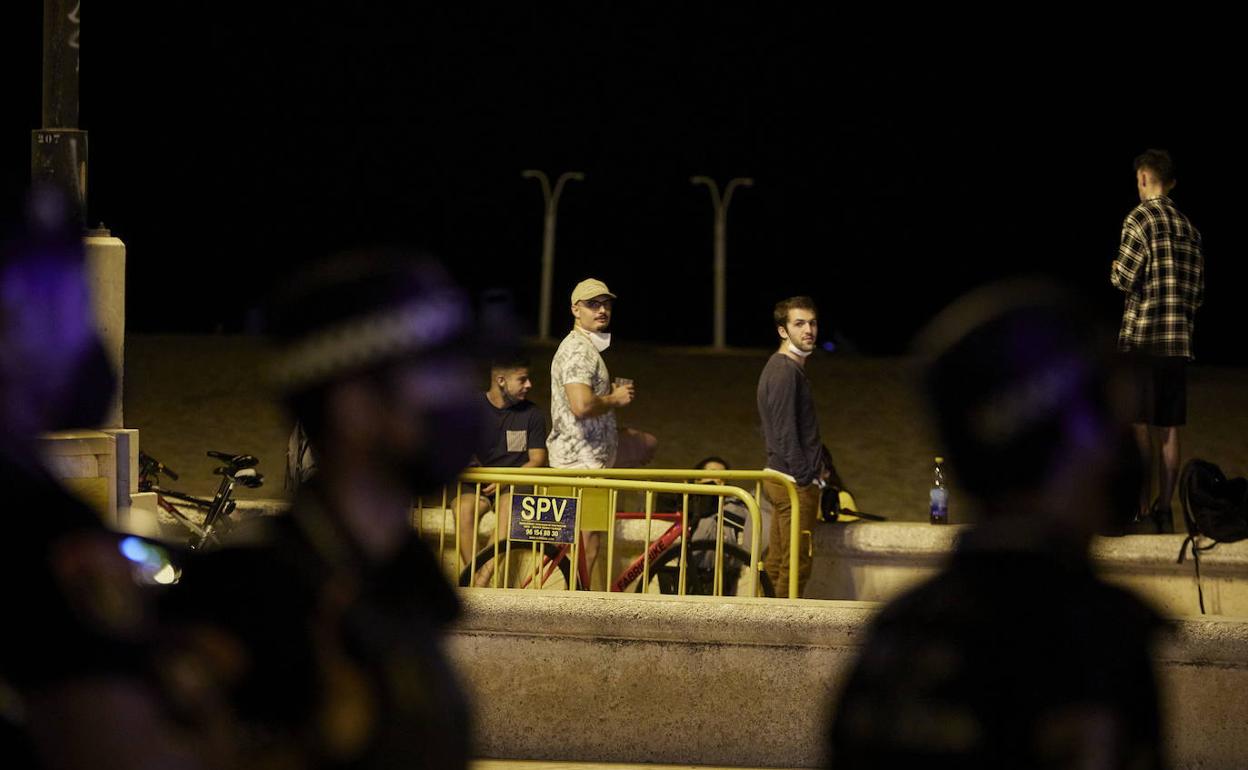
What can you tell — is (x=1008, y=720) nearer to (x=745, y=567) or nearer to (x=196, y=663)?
(x=196, y=663)

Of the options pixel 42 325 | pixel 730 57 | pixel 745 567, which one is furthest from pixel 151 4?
pixel 42 325

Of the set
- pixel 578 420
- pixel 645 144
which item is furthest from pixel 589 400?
pixel 645 144

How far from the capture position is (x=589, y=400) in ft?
31.7

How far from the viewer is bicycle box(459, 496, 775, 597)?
937 centimetres

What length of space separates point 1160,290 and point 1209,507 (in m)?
1.29

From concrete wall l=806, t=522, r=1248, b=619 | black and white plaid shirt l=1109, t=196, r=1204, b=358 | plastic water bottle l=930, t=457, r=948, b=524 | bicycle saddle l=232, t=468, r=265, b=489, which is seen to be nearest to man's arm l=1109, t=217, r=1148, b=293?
black and white plaid shirt l=1109, t=196, r=1204, b=358

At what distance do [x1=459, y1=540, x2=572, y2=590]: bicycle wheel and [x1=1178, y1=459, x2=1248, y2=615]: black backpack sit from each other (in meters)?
3.54

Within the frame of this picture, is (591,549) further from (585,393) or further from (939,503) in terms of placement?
(939,503)

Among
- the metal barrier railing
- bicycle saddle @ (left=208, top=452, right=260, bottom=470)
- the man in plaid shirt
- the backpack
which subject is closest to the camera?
the backpack

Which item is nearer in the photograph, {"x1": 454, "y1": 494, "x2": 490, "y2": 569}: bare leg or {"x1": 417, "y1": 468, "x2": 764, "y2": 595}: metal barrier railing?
{"x1": 417, "y1": 468, "x2": 764, "y2": 595}: metal barrier railing

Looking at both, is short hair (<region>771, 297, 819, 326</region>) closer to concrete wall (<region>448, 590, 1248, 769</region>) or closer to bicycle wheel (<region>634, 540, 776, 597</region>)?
bicycle wheel (<region>634, 540, 776, 597</region>)

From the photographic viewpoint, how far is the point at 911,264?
4138 centimetres

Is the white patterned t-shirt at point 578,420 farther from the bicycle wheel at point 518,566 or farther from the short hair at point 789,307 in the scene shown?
the short hair at point 789,307

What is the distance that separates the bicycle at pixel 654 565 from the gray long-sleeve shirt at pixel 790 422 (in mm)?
528
